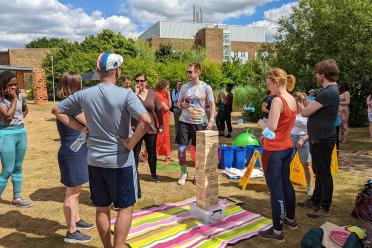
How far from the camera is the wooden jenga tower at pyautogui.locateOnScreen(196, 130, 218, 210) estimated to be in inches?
170

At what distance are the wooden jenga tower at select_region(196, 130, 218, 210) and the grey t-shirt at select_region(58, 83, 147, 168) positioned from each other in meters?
1.54

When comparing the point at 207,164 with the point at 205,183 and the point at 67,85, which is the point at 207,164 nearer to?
the point at 205,183

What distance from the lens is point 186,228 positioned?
420 centimetres

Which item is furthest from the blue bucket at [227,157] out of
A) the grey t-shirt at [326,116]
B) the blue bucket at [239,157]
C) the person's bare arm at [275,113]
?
the person's bare arm at [275,113]

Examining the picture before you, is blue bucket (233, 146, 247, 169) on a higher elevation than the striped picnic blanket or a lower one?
higher

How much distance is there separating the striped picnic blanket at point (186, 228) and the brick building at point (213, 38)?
3580cm

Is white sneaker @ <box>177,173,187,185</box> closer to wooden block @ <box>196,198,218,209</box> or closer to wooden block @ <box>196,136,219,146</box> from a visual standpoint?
wooden block @ <box>196,198,218,209</box>

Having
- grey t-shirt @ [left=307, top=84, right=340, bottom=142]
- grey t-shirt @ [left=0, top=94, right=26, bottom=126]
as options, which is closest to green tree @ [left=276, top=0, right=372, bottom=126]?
grey t-shirt @ [left=307, top=84, right=340, bottom=142]

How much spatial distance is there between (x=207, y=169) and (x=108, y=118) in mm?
1916

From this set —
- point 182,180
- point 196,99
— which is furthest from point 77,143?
point 182,180


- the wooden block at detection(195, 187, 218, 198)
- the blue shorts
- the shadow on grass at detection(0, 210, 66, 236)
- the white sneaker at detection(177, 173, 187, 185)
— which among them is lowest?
the shadow on grass at detection(0, 210, 66, 236)

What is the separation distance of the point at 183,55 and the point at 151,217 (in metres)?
40.4

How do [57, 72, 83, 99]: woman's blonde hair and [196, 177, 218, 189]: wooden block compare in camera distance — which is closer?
[57, 72, 83, 99]: woman's blonde hair

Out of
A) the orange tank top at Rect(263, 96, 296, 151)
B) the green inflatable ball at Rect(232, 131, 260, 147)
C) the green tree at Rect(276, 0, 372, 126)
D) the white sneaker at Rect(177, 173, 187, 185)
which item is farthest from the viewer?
the green tree at Rect(276, 0, 372, 126)
